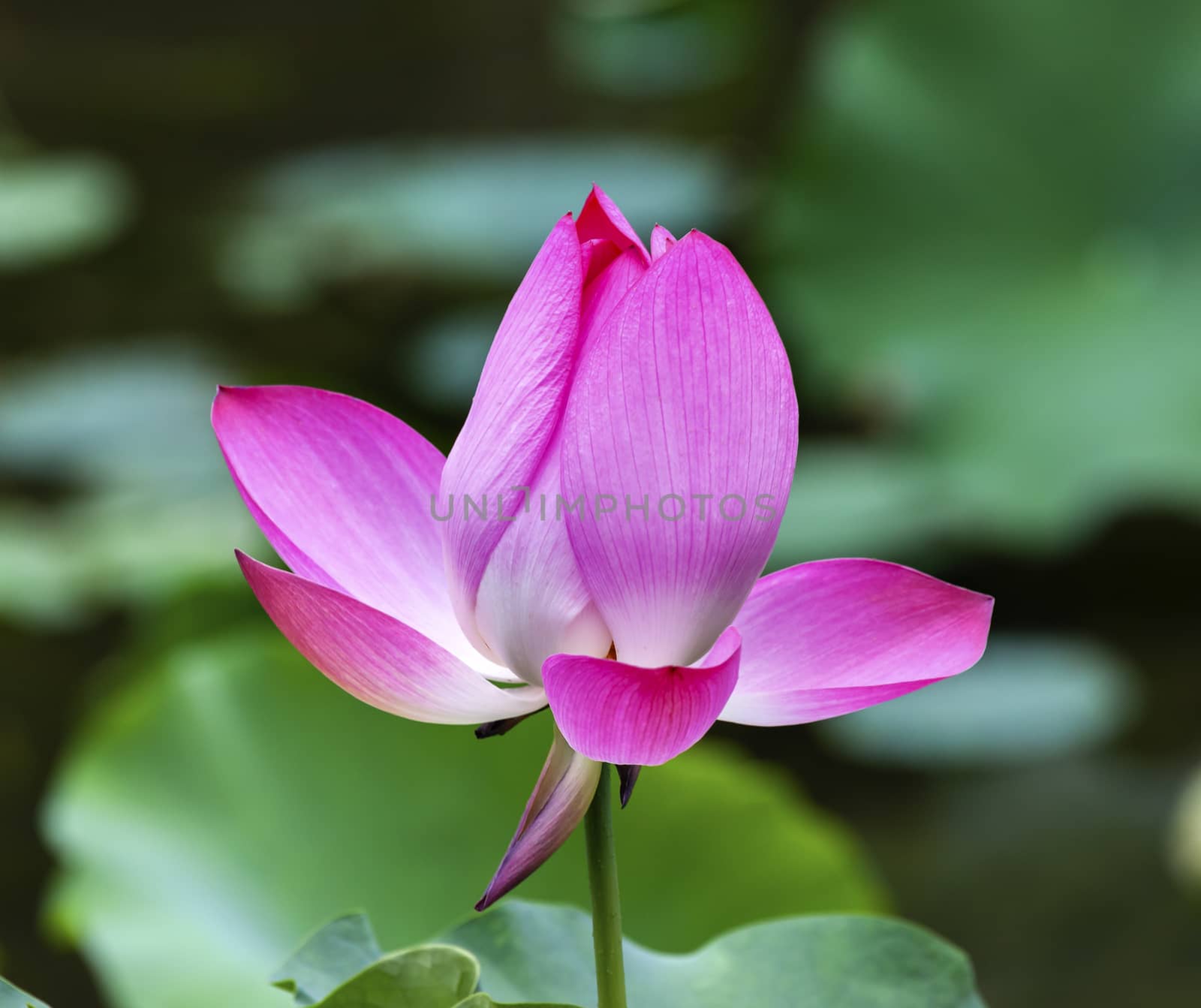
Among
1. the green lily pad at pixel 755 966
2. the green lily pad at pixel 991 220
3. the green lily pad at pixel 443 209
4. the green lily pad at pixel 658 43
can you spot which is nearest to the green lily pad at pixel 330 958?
the green lily pad at pixel 755 966

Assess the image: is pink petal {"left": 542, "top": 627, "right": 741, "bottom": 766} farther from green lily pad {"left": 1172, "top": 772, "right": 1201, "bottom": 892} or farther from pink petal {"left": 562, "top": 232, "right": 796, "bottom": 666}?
green lily pad {"left": 1172, "top": 772, "right": 1201, "bottom": 892}

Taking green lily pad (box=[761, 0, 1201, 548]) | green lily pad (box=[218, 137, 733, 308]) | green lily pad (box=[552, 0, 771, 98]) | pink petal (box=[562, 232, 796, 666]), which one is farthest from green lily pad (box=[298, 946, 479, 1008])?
green lily pad (box=[552, 0, 771, 98])

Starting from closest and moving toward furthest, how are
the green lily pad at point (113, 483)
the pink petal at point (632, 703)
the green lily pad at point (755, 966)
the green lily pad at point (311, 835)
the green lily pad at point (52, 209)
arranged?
1. the pink petal at point (632, 703)
2. the green lily pad at point (755, 966)
3. the green lily pad at point (311, 835)
4. the green lily pad at point (113, 483)
5. the green lily pad at point (52, 209)

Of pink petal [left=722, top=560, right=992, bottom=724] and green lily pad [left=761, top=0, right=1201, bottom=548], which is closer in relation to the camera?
pink petal [left=722, top=560, right=992, bottom=724]

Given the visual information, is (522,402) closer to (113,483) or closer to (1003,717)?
(1003,717)

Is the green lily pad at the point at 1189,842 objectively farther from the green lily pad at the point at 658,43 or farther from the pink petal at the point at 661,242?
the green lily pad at the point at 658,43

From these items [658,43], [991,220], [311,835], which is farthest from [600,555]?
[658,43]

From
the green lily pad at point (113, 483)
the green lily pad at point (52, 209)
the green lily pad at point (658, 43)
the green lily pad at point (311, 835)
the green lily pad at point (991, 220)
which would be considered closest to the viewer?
the green lily pad at point (311, 835)

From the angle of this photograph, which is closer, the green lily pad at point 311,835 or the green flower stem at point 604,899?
the green flower stem at point 604,899
